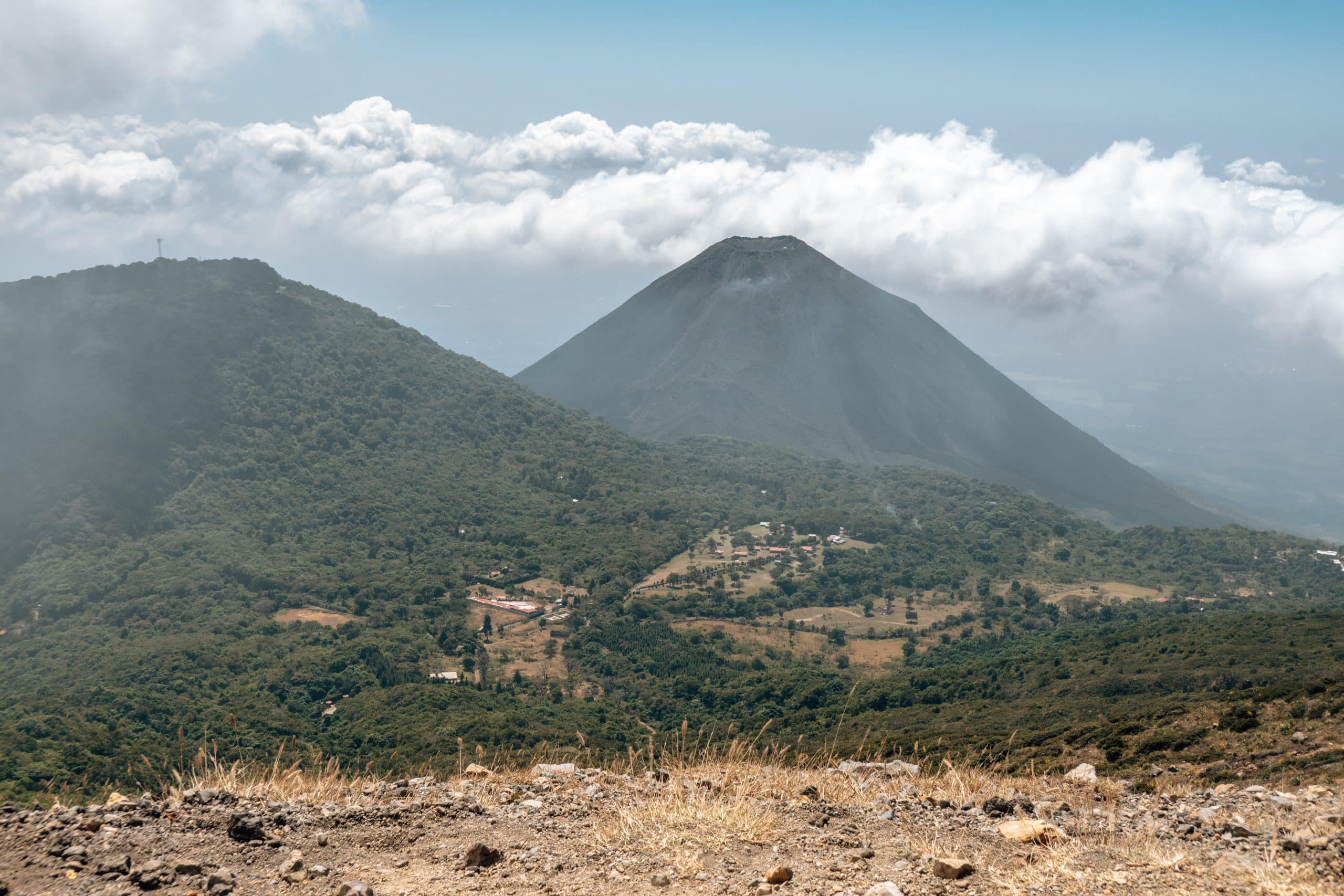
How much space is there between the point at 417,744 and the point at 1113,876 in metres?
28.5

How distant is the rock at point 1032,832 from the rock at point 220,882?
→ 15.3 feet

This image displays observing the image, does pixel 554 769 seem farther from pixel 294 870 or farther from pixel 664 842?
pixel 294 870

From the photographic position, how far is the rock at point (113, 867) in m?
4.55

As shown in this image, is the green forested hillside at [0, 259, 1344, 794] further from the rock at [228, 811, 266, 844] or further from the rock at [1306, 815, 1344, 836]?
the rock at [228, 811, 266, 844]

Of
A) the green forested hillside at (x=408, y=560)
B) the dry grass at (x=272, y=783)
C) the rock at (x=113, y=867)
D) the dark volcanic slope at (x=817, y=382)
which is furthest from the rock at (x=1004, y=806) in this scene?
the dark volcanic slope at (x=817, y=382)

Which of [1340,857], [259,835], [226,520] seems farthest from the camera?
[226,520]

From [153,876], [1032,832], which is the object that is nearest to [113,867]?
[153,876]

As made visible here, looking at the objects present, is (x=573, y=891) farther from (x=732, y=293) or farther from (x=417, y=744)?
(x=732, y=293)

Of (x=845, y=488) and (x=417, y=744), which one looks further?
(x=845, y=488)

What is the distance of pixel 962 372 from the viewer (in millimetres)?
165875

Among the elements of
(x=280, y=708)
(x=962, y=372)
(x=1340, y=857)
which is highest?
(x=962, y=372)

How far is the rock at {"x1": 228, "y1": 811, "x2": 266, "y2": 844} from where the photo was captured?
520 cm

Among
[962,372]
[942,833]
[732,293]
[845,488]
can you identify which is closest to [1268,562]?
[845,488]

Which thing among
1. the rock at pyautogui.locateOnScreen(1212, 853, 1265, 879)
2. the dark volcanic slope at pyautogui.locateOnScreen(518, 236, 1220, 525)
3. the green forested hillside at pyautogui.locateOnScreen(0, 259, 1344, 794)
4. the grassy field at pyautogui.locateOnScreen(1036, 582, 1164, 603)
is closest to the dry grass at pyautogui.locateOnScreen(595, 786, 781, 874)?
the rock at pyautogui.locateOnScreen(1212, 853, 1265, 879)
